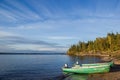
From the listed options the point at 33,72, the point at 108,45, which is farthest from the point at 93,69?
the point at 108,45

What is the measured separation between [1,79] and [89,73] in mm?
19188

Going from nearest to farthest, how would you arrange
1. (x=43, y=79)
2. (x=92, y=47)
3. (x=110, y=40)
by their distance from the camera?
1. (x=43, y=79)
2. (x=110, y=40)
3. (x=92, y=47)

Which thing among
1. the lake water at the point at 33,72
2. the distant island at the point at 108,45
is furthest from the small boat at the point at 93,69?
the distant island at the point at 108,45

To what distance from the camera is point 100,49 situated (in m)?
181

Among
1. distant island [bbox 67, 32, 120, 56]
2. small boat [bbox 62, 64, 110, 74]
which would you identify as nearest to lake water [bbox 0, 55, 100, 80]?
small boat [bbox 62, 64, 110, 74]

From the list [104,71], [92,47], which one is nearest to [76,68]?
[104,71]

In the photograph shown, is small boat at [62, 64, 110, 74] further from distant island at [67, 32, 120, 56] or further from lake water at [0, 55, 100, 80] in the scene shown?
distant island at [67, 32, 120, 56]

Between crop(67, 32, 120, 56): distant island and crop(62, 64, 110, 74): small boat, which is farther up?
crop(67, 32, 120, 56): distant island

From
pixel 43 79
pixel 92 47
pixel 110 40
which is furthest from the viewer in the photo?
pixel 92 47

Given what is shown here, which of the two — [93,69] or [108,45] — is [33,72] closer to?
[93,69]

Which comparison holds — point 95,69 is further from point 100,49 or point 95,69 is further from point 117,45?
point 100,49

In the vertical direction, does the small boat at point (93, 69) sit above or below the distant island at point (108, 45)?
below

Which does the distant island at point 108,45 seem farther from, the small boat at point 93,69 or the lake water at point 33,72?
the small boat at point 93,69

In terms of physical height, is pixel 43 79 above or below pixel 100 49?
below
